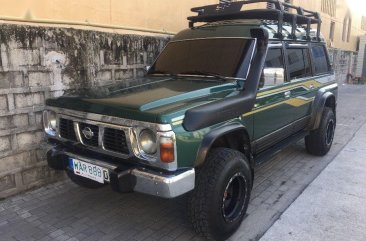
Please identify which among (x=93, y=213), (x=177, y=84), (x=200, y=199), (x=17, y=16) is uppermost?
(x=17, y=16)

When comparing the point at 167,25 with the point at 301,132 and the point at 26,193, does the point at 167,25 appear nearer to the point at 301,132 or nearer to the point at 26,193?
the point at 301,132

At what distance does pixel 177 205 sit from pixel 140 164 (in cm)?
129

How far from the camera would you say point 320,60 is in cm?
564

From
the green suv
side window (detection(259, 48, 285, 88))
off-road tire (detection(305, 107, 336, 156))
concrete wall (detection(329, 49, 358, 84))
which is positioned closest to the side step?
the green suv

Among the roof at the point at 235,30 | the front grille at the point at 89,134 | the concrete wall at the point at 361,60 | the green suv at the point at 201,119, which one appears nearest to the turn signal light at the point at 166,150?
the green suv at the point at 201,119

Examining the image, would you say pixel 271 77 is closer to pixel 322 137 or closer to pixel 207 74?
pixel 207 74

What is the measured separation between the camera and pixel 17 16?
438 centimetres

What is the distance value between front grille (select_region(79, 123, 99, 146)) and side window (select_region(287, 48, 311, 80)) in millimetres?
2663

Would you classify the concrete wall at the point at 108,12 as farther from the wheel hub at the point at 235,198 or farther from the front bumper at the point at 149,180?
A: the wheel hub at the point at 235,198

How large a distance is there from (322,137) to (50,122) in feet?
13.1

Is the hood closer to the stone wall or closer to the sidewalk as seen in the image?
the stone wall

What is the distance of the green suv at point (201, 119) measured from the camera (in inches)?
109

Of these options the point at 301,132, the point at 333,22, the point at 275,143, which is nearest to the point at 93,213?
the point at 275,143

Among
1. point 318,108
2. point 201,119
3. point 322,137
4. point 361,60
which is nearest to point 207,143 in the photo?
point 201,119
